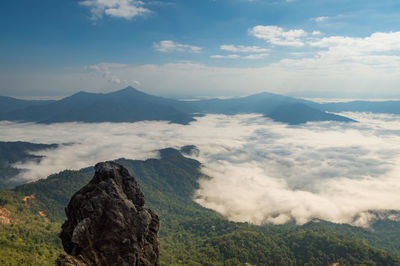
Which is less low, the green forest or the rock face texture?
the rock face texture

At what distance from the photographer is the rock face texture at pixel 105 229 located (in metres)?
16.2

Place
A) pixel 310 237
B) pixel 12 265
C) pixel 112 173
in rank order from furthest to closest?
pixel 310 237, pixel 12 265, pixel 112 173

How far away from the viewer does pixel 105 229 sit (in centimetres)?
1677

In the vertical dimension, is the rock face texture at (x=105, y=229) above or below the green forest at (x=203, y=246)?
above

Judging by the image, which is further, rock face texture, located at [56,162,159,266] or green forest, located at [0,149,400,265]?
green forest, located at [0,149,400,265]

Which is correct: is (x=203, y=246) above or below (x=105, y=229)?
below

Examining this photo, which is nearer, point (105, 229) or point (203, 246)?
point (105, 229)

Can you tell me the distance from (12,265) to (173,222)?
13183 centimetres

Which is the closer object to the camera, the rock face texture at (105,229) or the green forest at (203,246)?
the rock face texture at (105,229)

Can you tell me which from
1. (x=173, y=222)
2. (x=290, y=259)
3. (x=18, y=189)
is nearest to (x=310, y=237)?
(x=290, y=259)

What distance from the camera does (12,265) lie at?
6994 centimetres

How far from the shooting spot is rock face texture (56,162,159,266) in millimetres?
16250

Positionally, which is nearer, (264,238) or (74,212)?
(74,212)

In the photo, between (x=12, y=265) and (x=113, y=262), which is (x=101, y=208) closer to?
(x=113, y=262)
